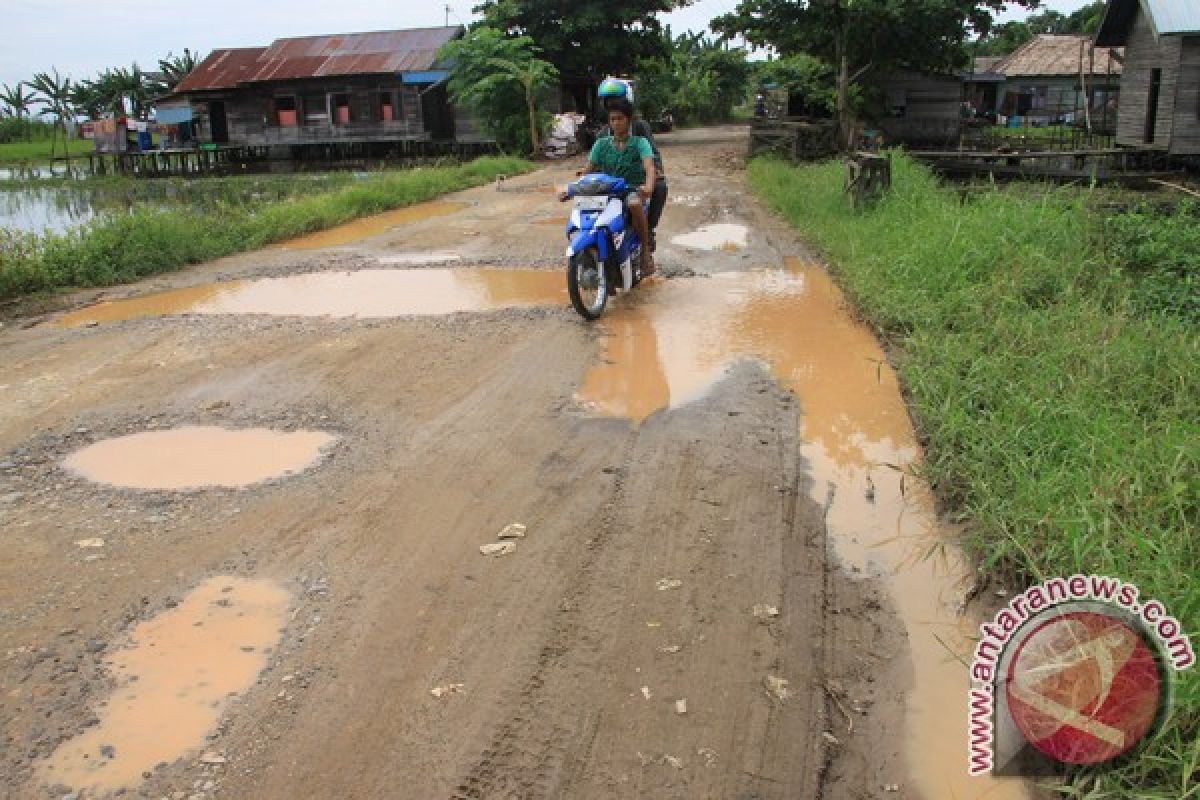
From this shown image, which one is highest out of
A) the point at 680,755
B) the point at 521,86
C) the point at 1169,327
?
the point at 521,86

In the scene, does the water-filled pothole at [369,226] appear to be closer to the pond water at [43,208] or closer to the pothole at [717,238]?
the pothole at [717,238]

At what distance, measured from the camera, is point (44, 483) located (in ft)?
14.6

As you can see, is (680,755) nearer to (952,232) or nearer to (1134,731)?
(1134,731)

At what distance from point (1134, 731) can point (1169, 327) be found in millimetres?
3962

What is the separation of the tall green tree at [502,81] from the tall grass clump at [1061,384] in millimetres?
18112

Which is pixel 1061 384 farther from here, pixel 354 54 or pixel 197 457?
pixel 354 54

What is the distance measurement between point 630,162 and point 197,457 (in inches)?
183

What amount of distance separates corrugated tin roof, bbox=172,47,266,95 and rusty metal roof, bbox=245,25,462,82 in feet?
1.70

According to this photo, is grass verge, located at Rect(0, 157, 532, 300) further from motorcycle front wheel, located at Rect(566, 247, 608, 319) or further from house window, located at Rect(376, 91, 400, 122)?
house window, located at Rect(376, 91, 400, 122)

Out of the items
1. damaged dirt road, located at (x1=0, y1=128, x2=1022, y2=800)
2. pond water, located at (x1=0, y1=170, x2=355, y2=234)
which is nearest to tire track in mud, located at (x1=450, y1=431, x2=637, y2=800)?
damaged dirt road, located at (x1=0, y1=128, x2=1022, y2=800)

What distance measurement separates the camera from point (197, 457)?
4730mm

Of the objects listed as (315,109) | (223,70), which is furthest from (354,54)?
(223,70)

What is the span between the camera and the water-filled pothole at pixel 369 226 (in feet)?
40.9

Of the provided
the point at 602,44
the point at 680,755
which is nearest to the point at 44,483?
the point at 680,755
